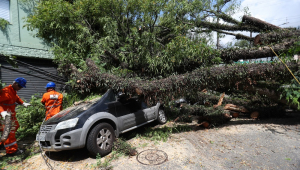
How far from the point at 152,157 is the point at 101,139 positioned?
1269 mm

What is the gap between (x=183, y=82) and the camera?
5375mm

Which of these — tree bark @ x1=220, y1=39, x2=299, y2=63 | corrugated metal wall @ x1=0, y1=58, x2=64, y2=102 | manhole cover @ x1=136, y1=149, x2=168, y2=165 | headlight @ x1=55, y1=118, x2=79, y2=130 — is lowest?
manhole cover @ x1=136, y1=149, x2=168, y2=165

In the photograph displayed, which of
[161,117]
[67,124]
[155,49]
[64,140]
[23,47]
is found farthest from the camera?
[23,47]

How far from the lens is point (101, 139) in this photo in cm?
412

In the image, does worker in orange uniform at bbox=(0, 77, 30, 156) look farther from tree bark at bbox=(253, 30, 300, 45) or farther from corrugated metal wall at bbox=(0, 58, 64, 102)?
tree bark at bbox=(253, 30, 300, 45)

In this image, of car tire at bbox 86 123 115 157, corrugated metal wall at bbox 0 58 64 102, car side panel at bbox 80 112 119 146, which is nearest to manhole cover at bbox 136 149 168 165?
car tire at bbox 86 123 115 157

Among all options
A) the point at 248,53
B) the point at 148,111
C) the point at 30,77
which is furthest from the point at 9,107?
the point at 248,53

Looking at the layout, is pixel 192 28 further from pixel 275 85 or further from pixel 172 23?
pixel 275 85

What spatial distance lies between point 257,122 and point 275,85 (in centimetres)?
144

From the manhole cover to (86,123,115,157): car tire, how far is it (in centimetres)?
78

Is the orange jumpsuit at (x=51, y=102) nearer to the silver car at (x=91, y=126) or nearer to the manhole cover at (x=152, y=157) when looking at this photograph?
the silver car at (x=91, y=126)

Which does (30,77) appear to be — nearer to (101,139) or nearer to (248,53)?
(101,139)

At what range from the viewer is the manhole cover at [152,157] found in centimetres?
385

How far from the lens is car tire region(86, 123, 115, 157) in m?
3.91
